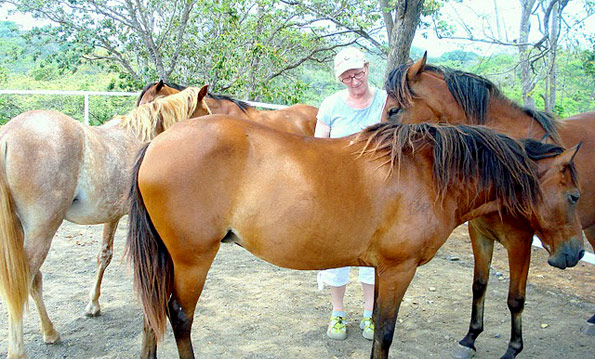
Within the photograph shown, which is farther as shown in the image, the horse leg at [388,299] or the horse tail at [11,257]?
the horse tail at [11,257]

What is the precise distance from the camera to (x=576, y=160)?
3.29 metres

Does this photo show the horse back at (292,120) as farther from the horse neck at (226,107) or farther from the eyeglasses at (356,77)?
the eyeglasses at (356,77)

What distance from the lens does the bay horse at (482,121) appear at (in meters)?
3.17

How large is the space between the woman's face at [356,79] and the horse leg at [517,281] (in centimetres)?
140

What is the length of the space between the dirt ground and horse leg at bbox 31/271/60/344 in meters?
0.06

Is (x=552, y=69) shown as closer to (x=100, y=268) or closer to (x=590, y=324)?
(x=590, y=324)

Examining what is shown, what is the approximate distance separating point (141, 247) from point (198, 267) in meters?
0.35

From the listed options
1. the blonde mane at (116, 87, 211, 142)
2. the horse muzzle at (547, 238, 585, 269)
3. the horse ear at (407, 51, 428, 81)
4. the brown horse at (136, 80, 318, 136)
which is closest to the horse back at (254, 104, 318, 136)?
the brown horse at (136, 80, 318, 136)

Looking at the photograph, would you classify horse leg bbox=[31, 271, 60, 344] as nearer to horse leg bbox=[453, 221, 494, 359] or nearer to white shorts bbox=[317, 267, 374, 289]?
white shorts bbox=[317, 267, 374, 289]

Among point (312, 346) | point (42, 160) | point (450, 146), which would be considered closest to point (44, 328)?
point (42, 160)

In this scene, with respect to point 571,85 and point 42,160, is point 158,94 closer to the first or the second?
point 42,160

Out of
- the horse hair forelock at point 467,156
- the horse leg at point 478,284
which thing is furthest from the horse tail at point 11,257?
the horse leg at point 478,284

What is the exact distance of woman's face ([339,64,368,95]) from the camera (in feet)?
9.82

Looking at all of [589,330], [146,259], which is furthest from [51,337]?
[589,330]
